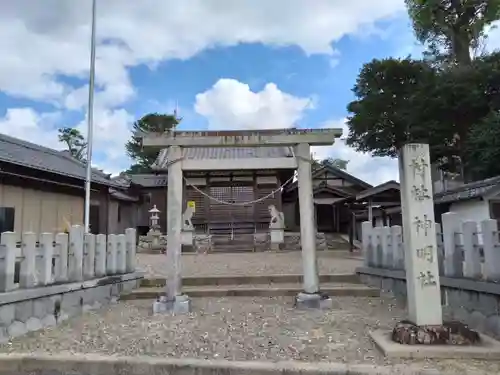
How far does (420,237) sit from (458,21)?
19645 millimetres

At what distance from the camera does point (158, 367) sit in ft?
13.5

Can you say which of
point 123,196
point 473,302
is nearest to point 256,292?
point 473,302

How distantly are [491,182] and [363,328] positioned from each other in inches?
393

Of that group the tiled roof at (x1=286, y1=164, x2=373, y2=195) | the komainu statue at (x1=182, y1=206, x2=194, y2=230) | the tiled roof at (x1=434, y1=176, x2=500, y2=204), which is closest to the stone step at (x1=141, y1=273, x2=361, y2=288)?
the tiled roof at (x1=434, y1=176, x2=500, y2=204)

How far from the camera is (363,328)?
5.45 metres

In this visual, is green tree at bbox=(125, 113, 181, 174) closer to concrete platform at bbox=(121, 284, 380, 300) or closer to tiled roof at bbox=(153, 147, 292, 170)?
tiled roof at bbox=(153, 147, 292, 170)

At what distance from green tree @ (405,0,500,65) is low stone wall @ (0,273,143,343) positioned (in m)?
18.8

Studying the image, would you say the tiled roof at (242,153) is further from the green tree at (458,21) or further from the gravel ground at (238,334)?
the green tree at (458,21)

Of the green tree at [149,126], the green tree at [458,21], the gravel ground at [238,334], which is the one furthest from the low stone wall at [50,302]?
the green tree at [149,126]

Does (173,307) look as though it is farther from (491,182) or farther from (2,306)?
(491,182)

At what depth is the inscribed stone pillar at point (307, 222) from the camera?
6824mm

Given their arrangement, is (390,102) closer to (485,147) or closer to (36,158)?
(485,147)

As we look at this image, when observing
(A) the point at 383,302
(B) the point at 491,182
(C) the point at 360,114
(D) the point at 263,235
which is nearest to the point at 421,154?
(A) the point at 383,302

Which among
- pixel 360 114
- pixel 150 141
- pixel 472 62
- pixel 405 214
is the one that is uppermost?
pixel 472 62
